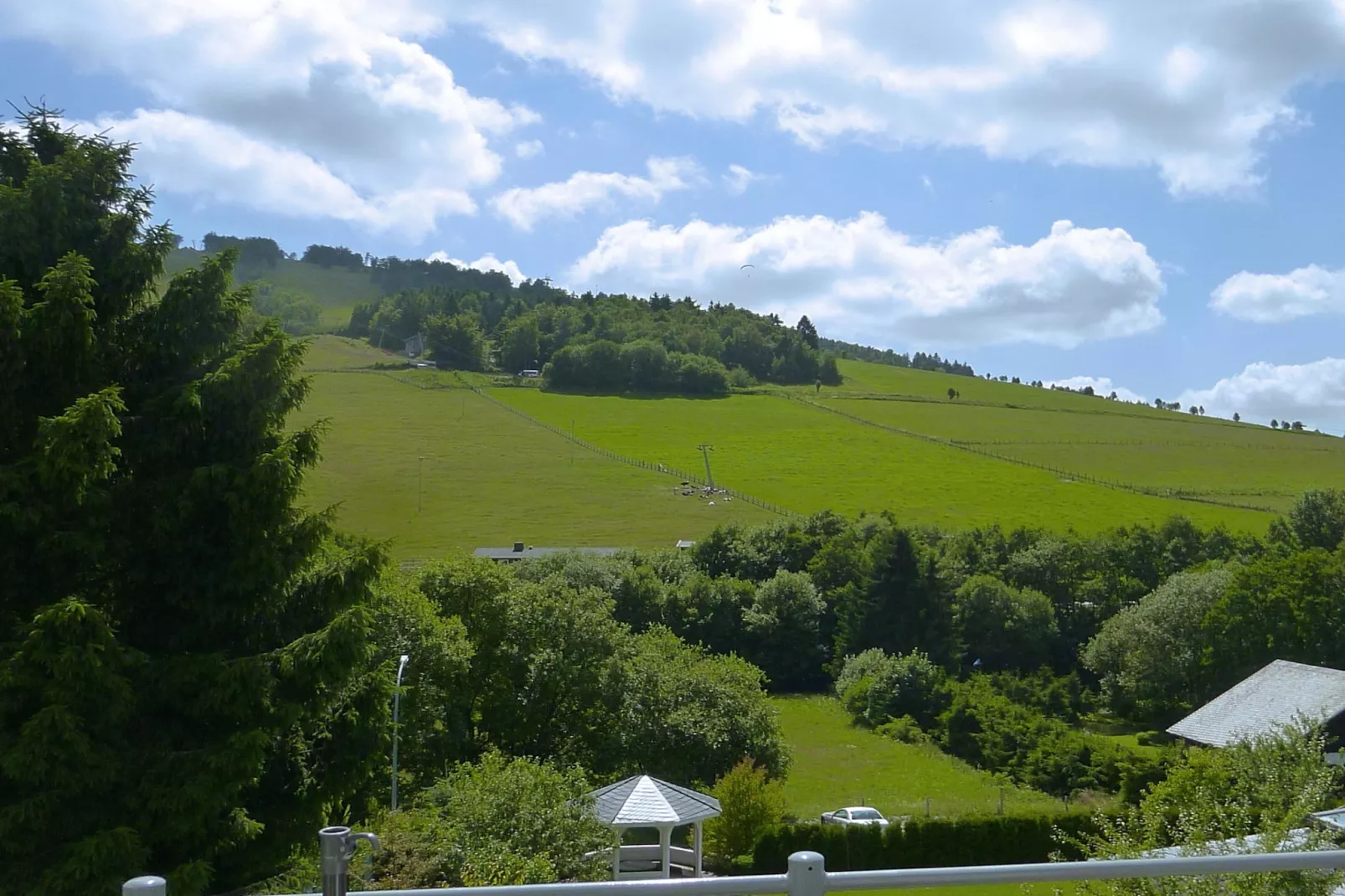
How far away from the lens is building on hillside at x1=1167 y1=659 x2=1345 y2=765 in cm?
3859

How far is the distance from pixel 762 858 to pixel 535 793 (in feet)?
42.8

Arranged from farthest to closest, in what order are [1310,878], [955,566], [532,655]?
[955,566] < [532,655] < [1310,878]

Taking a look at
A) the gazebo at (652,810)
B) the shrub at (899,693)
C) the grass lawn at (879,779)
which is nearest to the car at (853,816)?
the grass lawn at (879,779)

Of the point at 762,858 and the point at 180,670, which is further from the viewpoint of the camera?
the point at 762,858

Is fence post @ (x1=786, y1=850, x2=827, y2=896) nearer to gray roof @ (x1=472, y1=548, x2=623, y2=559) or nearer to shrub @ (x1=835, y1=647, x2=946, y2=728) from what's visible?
shrub @ (x1=835, y1=647, x2=946, y2=728)

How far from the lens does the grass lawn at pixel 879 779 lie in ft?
135

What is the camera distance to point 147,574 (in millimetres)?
11719

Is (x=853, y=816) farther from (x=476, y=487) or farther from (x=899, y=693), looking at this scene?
(x=476, y=487)

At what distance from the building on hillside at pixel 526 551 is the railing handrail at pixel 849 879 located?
66.8m

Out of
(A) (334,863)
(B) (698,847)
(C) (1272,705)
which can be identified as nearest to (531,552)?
(C) (1272,705)

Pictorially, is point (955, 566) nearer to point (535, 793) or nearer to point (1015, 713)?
point (1015, 713)

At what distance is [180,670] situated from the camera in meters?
11.1

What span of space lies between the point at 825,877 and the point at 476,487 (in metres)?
83.0

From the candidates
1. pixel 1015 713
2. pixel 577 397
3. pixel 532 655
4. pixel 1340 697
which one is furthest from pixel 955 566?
pixel 577 397
